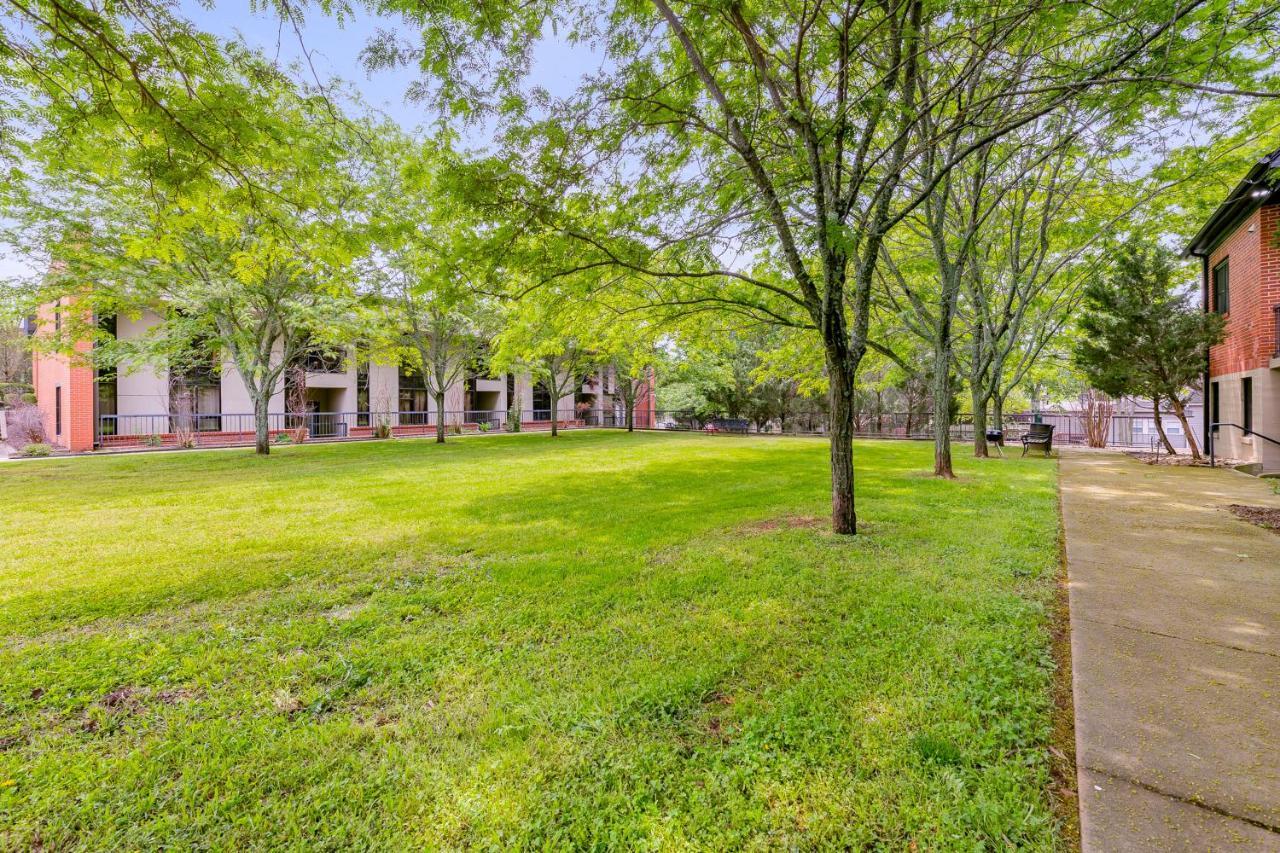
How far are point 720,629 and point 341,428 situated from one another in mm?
26716

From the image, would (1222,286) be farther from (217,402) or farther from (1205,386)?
(217,402)

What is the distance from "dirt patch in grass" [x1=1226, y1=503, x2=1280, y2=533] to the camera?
5.77m

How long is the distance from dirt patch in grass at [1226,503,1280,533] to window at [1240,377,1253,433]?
697cm

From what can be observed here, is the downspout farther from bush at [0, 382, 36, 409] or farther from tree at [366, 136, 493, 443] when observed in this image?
bush at [0, 382, 36, 409]

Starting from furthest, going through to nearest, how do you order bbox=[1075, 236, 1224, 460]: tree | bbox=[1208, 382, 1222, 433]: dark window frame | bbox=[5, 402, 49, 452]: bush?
1. bbox=[5, 402, 49, 452]: bush
2. bbox=[1208, 382, 1222, 433]: dark window frame
3. bbox=[1075, 236, 1224, 460]: tree

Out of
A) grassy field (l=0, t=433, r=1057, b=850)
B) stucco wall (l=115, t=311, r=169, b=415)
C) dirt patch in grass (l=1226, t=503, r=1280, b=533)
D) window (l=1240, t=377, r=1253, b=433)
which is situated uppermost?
stucco wall (l=115, t=311, r=169, b=415)

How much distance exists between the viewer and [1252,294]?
36.6 feet

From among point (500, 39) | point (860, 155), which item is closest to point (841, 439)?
point (860, 155)

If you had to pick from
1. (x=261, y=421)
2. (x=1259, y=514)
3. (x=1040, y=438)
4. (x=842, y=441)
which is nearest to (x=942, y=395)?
(x=1259, y=514)

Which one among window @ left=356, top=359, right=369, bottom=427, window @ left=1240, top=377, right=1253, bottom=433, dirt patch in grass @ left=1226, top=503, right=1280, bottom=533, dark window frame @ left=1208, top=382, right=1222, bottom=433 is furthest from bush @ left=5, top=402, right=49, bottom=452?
dark window frame @ left=1208, top=382, right=1222, bottom=433

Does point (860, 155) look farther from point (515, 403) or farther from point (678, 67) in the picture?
point (515, 403)

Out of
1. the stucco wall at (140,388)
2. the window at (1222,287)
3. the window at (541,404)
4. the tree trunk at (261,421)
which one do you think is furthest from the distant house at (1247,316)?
the stucco wall at (140,388)

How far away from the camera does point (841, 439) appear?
5586 mm

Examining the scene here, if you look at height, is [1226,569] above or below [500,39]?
below
